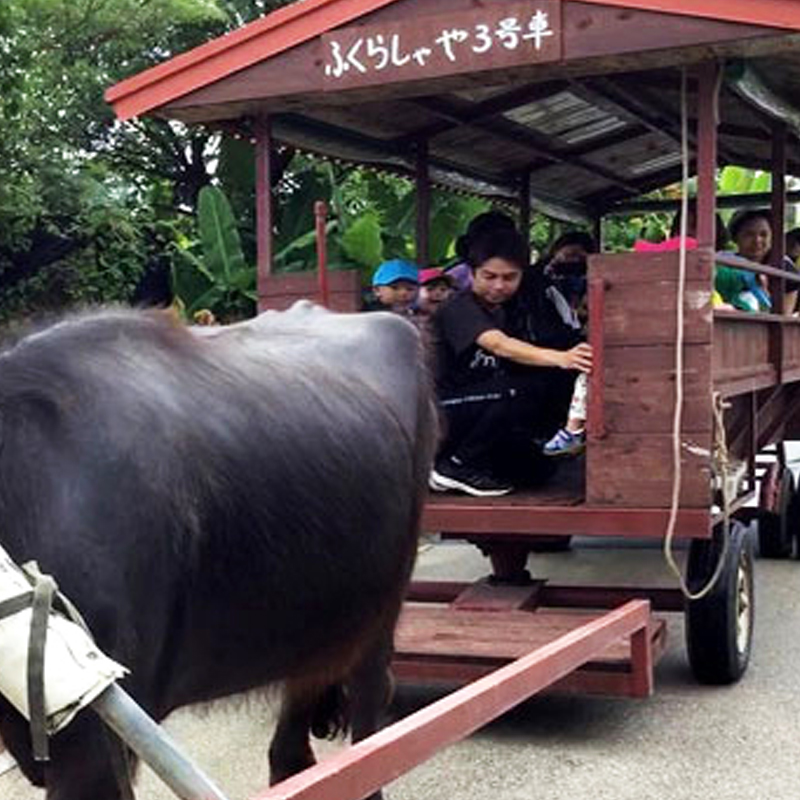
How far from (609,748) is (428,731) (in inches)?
72.1

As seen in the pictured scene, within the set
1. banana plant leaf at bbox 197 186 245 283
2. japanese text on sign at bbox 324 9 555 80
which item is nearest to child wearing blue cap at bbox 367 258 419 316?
japanese text on sign at bbox 324 9 555 80

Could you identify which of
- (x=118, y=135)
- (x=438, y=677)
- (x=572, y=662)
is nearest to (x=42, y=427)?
(x=572, y=662)

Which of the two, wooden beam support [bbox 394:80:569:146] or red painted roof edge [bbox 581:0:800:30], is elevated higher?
red painted roof edge [bbox 581:0:800:30]

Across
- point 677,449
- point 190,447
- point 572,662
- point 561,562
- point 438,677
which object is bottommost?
point 561,562

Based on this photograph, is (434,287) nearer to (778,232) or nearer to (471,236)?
(471,236)

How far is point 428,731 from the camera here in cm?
236

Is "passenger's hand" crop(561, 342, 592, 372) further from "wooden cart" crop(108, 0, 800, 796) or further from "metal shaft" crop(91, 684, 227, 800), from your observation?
"metal shaft" crop(91, 684, 227, 800)

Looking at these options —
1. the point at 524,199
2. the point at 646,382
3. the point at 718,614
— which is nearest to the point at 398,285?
the point at 646,382

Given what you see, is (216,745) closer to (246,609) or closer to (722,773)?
(722,773)

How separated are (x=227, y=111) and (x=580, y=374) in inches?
63.8

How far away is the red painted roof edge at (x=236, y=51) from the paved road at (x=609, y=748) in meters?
Result: 2.21

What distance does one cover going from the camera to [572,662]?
3197 mm

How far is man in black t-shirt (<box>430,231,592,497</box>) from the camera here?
14.9 ft

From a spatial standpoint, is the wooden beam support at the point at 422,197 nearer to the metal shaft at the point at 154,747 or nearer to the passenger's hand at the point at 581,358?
the passenger's hand at the point at 581,358
